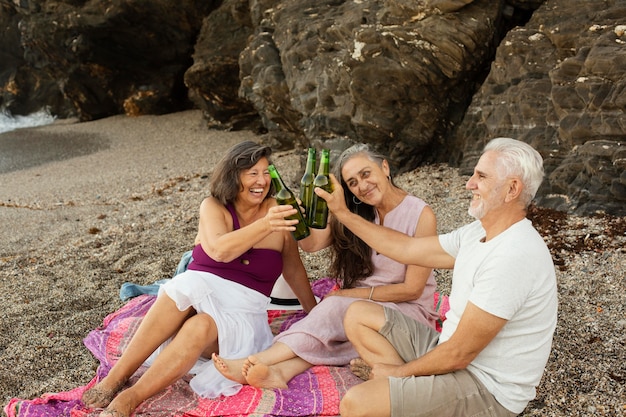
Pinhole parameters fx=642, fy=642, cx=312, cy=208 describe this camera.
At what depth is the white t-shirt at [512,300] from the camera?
2713mm

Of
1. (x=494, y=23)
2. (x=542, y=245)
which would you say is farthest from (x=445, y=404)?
(x=494, y=23)

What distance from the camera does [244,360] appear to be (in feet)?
11.8

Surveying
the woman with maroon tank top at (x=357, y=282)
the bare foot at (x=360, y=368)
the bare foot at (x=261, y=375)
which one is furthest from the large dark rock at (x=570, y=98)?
the bare foot at (x=261, y=375)

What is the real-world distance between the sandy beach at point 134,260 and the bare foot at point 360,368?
0.88m

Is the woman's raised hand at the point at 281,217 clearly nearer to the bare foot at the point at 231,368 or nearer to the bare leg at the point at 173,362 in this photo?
the bare leg at the point at 173,362

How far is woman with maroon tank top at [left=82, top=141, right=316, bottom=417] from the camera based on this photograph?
3.49m

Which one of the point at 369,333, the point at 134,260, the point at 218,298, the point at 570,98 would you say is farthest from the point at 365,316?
the point at 570,98

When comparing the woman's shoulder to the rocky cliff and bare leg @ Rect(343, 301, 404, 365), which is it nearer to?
bare leg @ Rect(343, 301, 404, 365)

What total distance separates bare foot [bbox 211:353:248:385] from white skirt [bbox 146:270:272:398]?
0.07 meters

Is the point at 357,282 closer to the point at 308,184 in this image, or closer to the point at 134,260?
the point at 308,184

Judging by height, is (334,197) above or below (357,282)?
above

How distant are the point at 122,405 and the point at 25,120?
19.8 metres

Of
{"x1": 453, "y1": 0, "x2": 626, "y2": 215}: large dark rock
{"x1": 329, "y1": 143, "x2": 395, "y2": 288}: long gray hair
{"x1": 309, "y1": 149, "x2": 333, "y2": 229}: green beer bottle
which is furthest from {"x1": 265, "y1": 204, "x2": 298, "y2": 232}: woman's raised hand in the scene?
{"x1": 453, "y1": 0, "x2": 626, "y2": 215}: large dark rock

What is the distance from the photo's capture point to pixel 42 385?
13.3 feet
